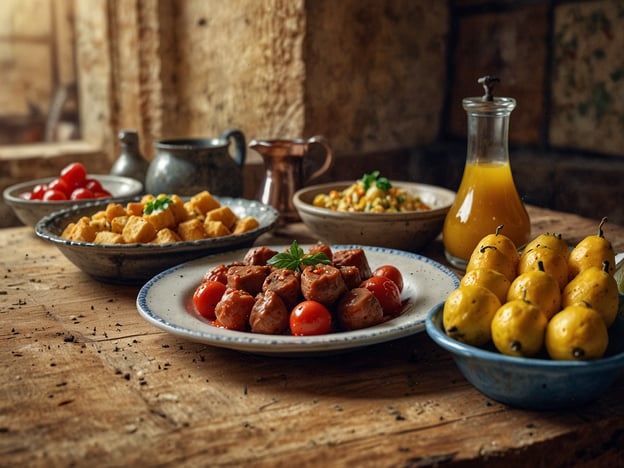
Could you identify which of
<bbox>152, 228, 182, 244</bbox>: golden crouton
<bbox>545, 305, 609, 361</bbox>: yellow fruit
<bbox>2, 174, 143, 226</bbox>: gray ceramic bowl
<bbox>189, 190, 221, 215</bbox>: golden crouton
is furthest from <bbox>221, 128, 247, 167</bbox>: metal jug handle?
<bbox>545, 305, 609, 361</bbox>: yellow fruit

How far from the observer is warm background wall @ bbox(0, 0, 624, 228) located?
2.71 metres

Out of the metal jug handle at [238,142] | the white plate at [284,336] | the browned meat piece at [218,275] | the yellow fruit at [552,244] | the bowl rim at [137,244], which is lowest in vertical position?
the white plate at [284,336]

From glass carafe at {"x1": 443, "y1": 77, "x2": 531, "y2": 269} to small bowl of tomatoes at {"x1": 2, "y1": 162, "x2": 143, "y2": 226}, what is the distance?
3.01ft

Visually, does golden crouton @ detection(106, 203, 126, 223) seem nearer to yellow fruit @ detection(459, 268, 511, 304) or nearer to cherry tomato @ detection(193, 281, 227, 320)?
cherry tomato @ detection(193, 281, 227, 320)

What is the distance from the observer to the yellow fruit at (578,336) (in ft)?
2.87

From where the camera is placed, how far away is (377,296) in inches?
46.9

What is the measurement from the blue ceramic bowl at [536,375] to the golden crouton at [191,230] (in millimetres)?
733

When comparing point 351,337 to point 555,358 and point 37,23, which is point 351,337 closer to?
point 555,358

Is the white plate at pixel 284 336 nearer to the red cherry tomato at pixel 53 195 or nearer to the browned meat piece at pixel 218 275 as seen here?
the browned meat piece at pixel 218 275

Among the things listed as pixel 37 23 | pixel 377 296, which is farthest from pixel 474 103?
pixel 37 23

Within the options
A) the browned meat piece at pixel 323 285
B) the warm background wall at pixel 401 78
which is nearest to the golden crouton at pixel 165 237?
the browned meat piece at pixel 323 285

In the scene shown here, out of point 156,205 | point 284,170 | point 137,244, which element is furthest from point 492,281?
point 284,170

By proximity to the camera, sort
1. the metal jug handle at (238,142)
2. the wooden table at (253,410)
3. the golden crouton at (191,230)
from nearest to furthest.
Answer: the wooden table at (253,410), the golden crouton at (191,230), the metal jug handle at (238,142)

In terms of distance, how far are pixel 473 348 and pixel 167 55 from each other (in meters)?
3.01
